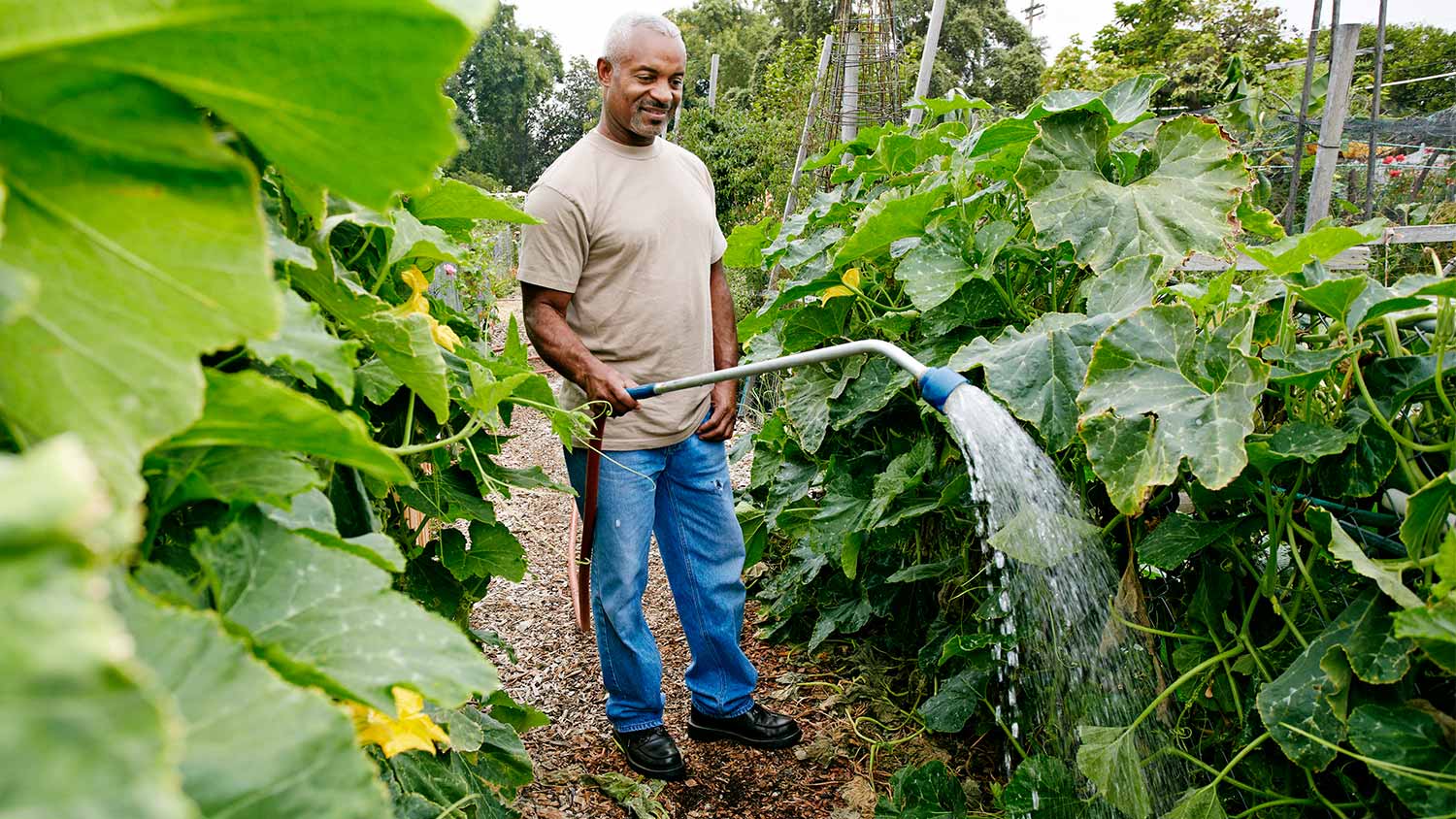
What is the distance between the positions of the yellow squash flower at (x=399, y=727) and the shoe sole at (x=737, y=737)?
208cm

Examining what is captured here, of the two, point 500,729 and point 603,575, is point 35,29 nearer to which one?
point 500,729

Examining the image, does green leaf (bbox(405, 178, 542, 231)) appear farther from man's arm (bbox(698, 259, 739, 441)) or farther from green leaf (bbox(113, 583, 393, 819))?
man's arm (bbox(698, 259, 739, 441))

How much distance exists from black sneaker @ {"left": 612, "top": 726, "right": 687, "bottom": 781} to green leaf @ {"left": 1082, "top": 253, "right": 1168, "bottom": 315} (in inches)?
64.4

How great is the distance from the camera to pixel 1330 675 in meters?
1.28

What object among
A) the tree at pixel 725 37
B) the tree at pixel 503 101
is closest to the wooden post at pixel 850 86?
the tree at pixel 725 37

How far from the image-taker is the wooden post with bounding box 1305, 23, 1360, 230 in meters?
3.73

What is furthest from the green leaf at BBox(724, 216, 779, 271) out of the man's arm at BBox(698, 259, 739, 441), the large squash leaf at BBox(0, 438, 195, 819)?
the large squash leaf at BBox(0, 438, 195, 819)

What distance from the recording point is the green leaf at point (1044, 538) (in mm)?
1772

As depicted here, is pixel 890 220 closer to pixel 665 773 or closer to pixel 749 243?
pixel 749 243

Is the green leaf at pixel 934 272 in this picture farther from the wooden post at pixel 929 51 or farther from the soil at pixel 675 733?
the wooden post at pixel 929 51

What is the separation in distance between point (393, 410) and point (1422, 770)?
1.42m

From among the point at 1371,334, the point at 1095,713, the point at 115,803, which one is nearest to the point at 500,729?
the point at 1095,713

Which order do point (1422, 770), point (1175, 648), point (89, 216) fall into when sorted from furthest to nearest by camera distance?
point (1175, 648), point (1422, 770), point (89, 216)

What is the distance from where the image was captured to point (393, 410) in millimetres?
1476
